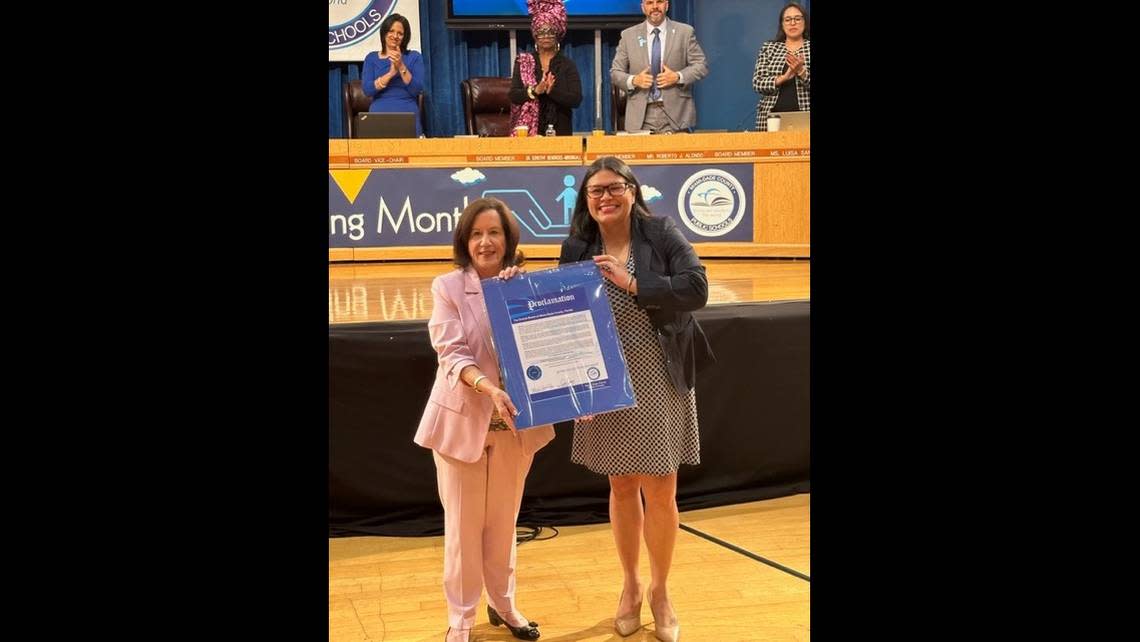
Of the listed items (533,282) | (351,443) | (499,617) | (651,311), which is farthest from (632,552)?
(351,443)

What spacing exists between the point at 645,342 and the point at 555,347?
40 centimetres

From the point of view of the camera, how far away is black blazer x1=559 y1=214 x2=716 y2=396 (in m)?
3.07

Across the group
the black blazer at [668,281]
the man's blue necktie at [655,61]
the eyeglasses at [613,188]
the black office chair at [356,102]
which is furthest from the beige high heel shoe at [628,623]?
the black office chair at [356,102]

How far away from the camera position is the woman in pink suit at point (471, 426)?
3.11 metres

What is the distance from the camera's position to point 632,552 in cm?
341

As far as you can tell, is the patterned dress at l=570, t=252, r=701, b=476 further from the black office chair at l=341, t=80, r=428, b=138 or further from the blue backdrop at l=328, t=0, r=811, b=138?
the blue backdrop at l=328, t=0, r=811, b=138

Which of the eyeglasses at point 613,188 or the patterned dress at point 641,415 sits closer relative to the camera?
the eyeglasses at point 613,188

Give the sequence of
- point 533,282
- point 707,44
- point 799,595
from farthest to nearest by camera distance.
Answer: point 707,44, point 799,595, point 533,282

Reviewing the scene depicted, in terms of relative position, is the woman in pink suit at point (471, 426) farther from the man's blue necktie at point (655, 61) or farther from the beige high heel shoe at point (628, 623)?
the man's blue necktie at point (655, 61)

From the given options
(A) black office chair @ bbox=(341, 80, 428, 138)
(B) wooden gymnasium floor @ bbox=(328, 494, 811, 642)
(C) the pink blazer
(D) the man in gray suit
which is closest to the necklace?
(C) the pink blazer

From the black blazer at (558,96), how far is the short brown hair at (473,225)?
15.6ft

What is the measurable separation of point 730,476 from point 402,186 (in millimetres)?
3345
